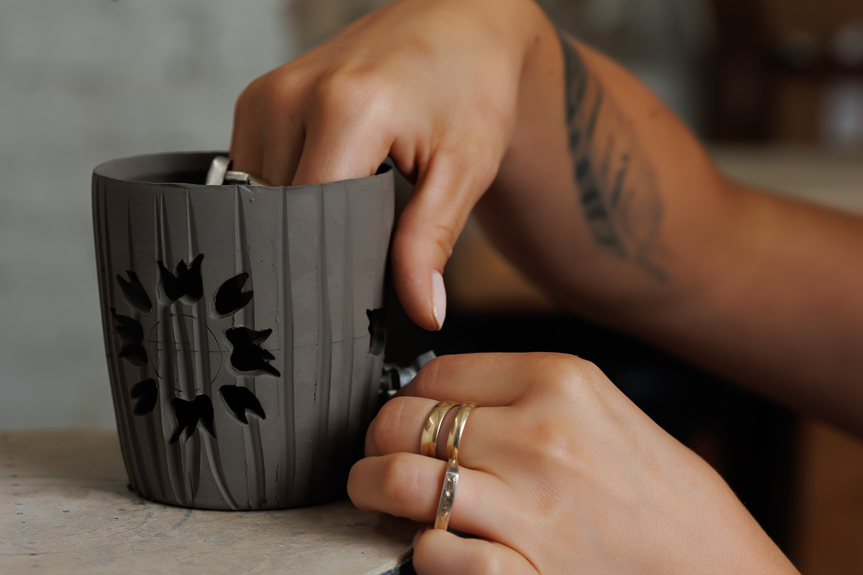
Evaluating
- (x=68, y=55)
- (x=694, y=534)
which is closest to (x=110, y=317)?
(x=694, y=534)

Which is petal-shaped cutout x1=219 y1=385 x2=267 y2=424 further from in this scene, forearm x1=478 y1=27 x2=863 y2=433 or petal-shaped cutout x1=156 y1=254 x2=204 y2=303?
forearm x1=478 y1=27 x2=863 y2=433

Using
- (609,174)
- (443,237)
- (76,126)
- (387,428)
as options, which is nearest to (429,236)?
(443,237)

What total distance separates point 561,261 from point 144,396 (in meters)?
0.54

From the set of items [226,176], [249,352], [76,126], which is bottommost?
[249,352]

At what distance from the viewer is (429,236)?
1.65 feet

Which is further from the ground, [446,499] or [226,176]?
[226,176]

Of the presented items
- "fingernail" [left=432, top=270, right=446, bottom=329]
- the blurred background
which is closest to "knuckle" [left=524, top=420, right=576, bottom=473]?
"fingernail" [left=432, top=270, right=446, bottom=329]

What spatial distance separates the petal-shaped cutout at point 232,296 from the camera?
440 mm

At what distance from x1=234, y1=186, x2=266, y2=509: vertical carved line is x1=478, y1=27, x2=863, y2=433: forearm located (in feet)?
1.38

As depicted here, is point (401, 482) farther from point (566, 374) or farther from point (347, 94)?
point (347, 94)

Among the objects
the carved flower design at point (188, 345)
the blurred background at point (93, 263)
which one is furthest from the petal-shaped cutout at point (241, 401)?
the blurred background at point (93, 263)

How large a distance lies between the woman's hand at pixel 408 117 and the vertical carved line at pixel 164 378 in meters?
Result: 0.09

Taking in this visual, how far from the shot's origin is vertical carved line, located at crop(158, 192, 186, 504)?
17.1 inches

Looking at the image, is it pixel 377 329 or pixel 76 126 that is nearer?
pixel 377 329
